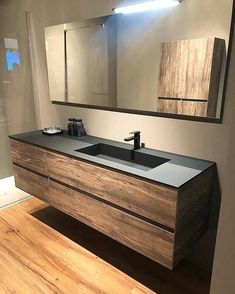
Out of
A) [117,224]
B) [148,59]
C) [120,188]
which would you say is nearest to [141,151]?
[120,188]

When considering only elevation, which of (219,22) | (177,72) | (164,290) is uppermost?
(219,22)

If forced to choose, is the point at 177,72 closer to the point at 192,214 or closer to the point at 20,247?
the point at 192,214

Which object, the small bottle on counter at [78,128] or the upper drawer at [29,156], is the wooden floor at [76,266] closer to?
the upper drawer at [29,156]

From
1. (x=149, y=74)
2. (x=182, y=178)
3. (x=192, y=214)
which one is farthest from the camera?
(x=149, y=74)

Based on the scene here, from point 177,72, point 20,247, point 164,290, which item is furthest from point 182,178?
point 20,247

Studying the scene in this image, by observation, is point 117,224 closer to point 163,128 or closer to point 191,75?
point 163,128

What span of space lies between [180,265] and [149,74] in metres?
1.54

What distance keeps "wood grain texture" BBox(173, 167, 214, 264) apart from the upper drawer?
4.08ft

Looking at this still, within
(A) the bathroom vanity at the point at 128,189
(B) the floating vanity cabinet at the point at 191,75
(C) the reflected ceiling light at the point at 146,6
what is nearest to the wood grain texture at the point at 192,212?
(A) the bathroom vanity at the point at 128,189

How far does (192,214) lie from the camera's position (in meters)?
1.61

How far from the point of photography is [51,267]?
1.99 metres

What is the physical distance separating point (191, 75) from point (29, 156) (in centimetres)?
155

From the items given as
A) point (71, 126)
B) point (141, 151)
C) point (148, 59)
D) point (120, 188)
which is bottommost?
point (120, 188)

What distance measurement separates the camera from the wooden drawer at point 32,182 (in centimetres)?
228
